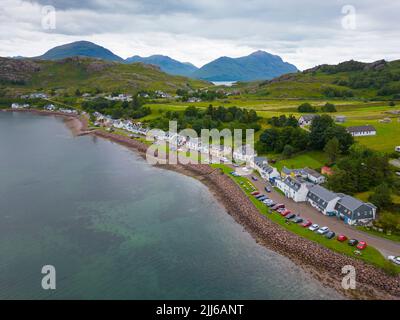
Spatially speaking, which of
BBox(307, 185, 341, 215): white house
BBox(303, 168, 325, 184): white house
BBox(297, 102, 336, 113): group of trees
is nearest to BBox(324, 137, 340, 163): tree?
BBox(303, 168, 325, 184): white house

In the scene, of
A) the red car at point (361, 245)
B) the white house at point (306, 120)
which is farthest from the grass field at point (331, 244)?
the white house at point (306, 120)

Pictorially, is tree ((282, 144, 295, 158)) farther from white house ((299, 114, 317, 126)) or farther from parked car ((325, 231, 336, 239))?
parked car ((325, 231, 336, 239))

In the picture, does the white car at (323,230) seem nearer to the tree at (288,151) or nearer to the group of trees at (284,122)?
the tree at (288,151)

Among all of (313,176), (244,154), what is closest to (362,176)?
(313,176)

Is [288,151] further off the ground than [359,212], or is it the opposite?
[288,151]

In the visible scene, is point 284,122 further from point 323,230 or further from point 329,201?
point 323,230

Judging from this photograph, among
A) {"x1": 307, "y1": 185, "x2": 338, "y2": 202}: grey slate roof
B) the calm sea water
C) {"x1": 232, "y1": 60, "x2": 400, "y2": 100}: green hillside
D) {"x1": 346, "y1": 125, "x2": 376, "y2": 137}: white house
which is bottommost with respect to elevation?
the calm sea water
